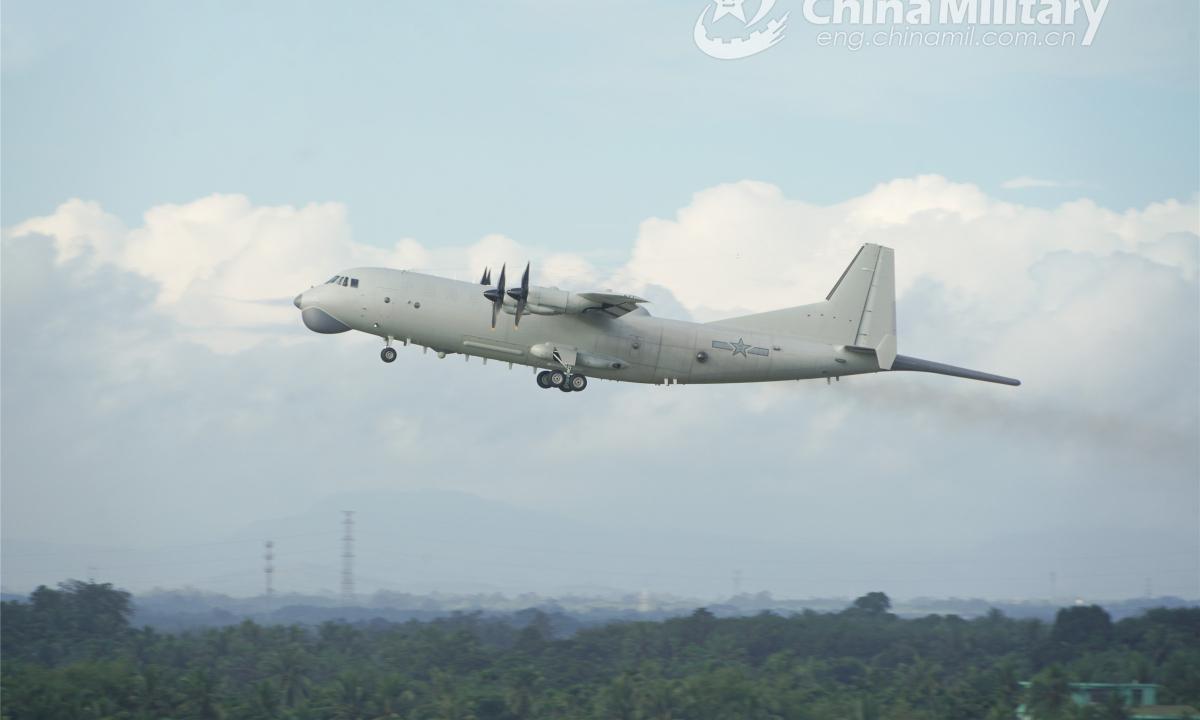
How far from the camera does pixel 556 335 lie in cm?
3481

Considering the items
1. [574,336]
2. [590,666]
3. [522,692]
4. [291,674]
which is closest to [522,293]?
[574,336]

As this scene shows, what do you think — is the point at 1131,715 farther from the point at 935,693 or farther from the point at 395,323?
the point at 395,323

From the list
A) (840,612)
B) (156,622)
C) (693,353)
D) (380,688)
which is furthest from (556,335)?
(156,622)

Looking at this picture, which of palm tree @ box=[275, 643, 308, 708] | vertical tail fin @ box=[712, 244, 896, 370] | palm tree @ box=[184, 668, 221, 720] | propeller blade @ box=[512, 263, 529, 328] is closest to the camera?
propeller blade @ box=[512, 263, 529, 328]

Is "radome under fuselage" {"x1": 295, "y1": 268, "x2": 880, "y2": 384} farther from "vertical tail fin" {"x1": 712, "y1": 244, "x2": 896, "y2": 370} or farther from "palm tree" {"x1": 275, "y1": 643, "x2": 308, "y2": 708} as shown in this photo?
"palm tree" {"x1": 275, "y1": 643, "x2": 308, "y2": 708}

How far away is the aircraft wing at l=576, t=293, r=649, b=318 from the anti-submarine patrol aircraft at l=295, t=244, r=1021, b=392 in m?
0.04

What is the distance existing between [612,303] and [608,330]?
169 centimetres

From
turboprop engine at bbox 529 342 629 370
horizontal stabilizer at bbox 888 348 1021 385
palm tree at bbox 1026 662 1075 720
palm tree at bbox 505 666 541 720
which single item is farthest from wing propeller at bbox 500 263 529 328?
palm tree at bbox 1026 662 1075 720

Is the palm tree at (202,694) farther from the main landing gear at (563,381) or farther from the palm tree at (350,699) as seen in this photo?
the main landing gear at (563,381)

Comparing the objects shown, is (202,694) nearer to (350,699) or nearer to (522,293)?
(350,699)

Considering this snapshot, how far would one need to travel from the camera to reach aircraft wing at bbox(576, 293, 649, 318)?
33250mm

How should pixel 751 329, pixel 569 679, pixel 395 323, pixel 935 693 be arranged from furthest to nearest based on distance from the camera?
pixel 569 679
pixel 935 693
pixel 751 329
pixel 395 323

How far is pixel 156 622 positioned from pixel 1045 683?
410 ft

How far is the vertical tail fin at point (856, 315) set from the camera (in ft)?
124
